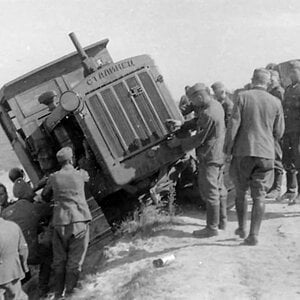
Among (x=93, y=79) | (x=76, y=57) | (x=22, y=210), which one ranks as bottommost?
(x=22, y=210)

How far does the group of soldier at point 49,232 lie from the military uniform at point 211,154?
1.48 meters

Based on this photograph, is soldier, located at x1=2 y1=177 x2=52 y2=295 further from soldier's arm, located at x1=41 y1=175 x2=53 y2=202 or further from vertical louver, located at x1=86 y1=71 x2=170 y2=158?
vertical louver, located at x1=86 y1=71 x2=170 y2=158

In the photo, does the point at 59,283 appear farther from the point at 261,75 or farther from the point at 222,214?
the point at 261,75

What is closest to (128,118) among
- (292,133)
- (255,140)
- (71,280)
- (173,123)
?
(173,123)

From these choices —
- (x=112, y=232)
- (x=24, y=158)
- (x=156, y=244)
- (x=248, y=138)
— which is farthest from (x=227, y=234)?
(x=24, y=158)

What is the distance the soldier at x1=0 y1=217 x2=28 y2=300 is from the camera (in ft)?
17.3

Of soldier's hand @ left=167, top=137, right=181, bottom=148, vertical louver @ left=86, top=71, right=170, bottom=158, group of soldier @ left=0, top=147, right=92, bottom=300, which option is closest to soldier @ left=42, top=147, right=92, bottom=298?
group of soldier @ left=0, top=147, right=92, bottom=300

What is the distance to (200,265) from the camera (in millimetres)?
5434

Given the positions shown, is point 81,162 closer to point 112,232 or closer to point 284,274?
point 112,232

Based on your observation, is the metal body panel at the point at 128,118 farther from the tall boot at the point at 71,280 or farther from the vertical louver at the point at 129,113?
the tall boot at the point at 71,280

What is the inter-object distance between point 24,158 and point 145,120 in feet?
7.66

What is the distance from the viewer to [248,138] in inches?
226

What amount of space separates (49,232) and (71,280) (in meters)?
0.75

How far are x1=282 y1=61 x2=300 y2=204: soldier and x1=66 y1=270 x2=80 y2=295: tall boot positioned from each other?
A: 338 centimetres
